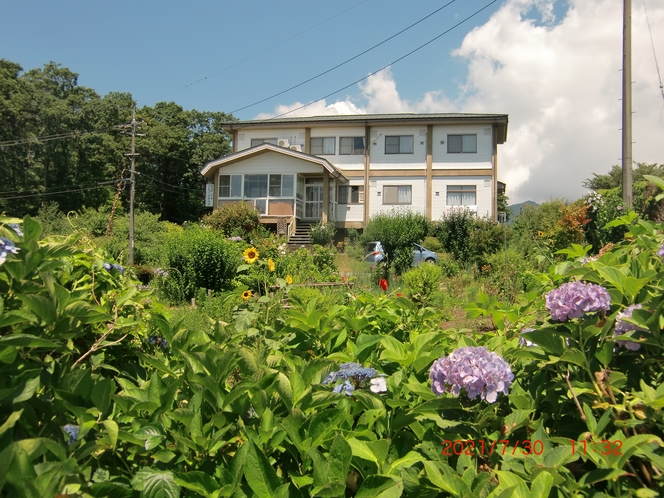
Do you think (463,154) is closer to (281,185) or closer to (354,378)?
(281,185)

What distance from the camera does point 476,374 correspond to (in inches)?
52.4

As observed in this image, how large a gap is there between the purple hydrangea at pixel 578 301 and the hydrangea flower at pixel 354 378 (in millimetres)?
585

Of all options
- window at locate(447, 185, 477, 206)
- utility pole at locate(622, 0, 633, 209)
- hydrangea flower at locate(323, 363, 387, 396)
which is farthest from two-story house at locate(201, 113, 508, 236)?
hydrangea flower at locate(323, 363, 387, 396)

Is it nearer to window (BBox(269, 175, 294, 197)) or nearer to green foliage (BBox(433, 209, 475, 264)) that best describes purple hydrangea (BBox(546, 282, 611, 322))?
green foliage (BBox(433, 209, 475, 264))

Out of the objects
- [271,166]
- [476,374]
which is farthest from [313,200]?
[476,374]

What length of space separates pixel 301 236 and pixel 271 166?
4171mm

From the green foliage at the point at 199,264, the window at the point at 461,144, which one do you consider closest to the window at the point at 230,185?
the window at the point at 461,144

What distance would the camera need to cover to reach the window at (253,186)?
26.9 meters

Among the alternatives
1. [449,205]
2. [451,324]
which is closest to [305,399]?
[451,324]

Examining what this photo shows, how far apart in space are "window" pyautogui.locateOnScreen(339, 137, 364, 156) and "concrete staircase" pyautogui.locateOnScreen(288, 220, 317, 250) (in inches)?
170

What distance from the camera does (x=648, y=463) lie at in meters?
1.27

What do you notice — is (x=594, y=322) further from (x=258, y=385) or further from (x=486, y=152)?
(x=486, y=152)

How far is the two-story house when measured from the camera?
25.7 metres

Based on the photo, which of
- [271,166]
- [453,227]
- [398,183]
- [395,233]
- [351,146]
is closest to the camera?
[395,233]
